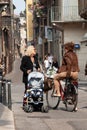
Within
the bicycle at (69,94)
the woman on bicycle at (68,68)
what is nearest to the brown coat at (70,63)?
the woman on bicycle at (68,68)

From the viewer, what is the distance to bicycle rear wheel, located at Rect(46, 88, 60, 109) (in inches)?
630

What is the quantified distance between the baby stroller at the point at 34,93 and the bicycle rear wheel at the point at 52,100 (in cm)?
95

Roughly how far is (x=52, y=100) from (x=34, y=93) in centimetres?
120

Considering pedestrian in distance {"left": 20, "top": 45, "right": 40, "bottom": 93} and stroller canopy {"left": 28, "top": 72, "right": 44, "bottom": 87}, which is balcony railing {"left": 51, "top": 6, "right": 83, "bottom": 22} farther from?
stroller canopy {"left": 28, "top": 72, "right": 44, "bottom": 87}

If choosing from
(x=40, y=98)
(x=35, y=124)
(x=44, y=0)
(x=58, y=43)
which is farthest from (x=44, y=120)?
(x=44, y=0)

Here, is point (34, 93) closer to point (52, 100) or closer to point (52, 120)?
point (52, 100)

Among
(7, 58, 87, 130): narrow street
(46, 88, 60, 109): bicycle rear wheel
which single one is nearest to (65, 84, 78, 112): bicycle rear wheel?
(7, 58, 87, 130): narrow street

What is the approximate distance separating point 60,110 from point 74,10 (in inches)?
1061

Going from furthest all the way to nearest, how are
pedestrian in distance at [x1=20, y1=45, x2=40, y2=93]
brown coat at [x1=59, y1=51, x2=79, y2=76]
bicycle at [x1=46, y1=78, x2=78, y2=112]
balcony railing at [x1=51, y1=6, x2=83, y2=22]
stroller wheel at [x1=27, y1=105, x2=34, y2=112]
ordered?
balcony railing at [x1=51, y1=6, x2=83, y2=22] → pedestrian in distance at [x1=20, y1=45, x2=40, y2=93] → bicycle at [x1=46, y1=78, x2=78, y2=112] → brown coat at [x1=59, y1=51, x2=79, y2=76] → stroller wheel at [x1=27, y1=105, x2=34, y2=112]

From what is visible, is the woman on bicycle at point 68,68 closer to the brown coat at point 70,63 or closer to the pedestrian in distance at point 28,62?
the brown coat at point 70,63

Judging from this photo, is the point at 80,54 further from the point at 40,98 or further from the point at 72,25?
the point at 40,98

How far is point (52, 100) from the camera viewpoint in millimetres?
16094

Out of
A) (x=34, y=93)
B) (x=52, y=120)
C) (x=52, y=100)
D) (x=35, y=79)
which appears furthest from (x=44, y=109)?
(x=52, y=120)

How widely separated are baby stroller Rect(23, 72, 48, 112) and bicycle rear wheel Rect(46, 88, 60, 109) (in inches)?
37.5
